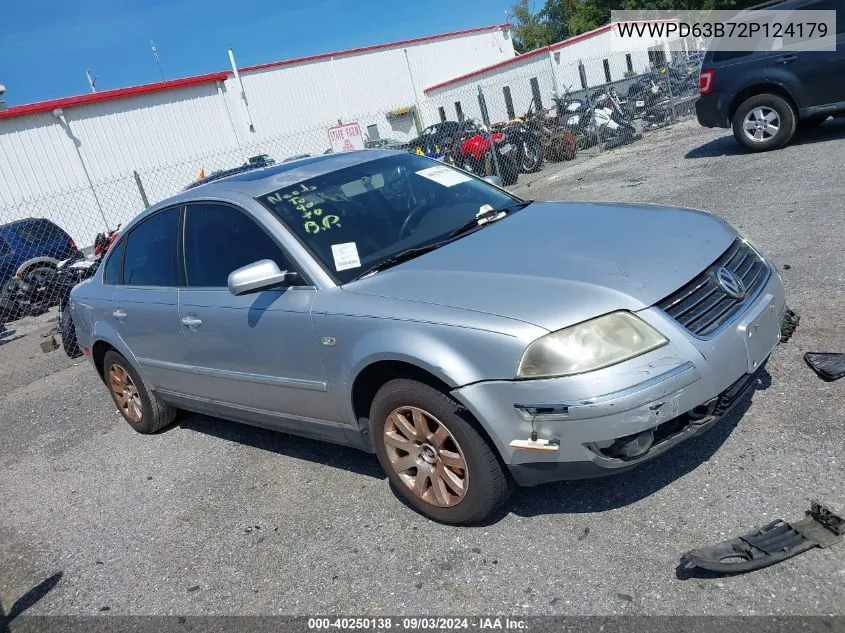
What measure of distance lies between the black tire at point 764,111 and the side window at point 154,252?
333 inches

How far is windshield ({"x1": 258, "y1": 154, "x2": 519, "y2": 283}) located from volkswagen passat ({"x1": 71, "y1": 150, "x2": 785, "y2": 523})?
0.01 meters

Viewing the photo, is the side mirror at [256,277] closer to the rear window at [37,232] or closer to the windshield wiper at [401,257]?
the windshield wiper at [401,257]

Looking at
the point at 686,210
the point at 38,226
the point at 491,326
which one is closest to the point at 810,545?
the point at 491,326

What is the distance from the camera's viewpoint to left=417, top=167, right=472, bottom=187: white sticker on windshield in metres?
4.15

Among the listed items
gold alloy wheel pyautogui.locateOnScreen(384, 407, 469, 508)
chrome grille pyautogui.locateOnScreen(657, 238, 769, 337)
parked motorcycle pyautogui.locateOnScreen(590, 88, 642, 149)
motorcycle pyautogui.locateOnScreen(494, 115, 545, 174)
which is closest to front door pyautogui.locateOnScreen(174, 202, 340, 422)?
gold alloy wheel pyautogui.locateOnScreen(384, 407, 469, 508)

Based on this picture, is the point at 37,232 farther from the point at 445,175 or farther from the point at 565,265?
the point at 565,265

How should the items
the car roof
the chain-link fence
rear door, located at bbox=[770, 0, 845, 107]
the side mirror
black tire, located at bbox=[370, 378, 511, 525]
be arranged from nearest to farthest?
black tire, located at bbox=[370, 378, 511, 525], the side mirror, the car roof, rear door, located at bbox=[770, 0, 845, 107], the chain-link fence

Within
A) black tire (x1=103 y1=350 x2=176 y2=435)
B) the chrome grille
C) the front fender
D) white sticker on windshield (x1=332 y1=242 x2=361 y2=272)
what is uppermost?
white sticker on windshield (x1=332 y1=242 x2=361 y2=272)

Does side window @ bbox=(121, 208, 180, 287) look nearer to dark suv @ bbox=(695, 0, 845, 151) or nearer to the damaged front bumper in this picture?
the damaged front bumper

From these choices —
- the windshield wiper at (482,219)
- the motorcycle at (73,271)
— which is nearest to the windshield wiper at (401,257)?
the windshield wiper at (482,219)

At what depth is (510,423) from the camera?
2695 millimetres

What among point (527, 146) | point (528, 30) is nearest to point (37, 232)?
point (527, 146)

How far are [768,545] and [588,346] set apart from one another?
0.96 meters

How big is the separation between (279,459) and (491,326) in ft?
7.01
